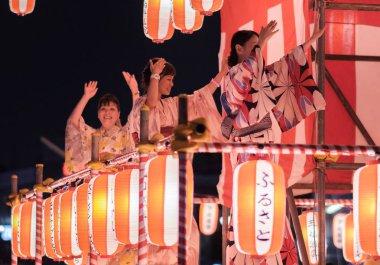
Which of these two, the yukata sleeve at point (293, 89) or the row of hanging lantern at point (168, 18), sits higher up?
the row of hanging lantern at point (168, 18)

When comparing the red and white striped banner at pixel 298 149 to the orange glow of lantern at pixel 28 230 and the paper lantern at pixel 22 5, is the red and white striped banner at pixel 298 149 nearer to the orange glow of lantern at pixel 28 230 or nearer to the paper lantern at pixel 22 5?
the orange glow of lantern at pixel 28 230

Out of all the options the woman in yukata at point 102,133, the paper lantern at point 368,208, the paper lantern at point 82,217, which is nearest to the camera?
the paper lantern at point 368,208

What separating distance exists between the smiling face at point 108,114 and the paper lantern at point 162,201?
3256 mm

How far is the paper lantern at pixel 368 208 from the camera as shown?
6398mm

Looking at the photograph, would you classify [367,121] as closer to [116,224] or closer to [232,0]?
[232,0]

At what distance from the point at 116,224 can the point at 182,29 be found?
3.27 m

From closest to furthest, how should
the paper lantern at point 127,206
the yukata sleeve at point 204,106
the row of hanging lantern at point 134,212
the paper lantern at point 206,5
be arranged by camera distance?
the row of hanging lantern at point 134,212, the paper lantern at point 127,206, the yukata sleeve at point 204,106, the paper lantern at point 206,5

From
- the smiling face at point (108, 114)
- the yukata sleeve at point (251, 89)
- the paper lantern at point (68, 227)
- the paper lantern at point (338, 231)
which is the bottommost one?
the paper lantern at point (338, 231)

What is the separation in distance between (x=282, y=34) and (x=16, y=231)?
17.8 ft

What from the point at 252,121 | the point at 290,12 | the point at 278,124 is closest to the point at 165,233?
the point at 252,121

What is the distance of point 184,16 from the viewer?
1033 centimetres

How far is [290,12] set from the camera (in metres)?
8.95

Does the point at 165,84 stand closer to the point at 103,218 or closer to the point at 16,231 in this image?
the point at 103,218

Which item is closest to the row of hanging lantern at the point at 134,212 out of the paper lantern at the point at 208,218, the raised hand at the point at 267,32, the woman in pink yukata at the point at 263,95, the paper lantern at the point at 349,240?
the woman in pink yukata at the point at 263,95
